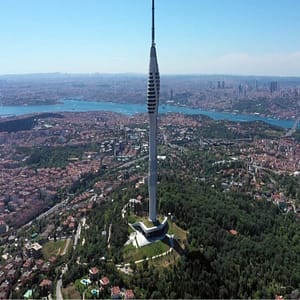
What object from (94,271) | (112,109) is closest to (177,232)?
(94,271)

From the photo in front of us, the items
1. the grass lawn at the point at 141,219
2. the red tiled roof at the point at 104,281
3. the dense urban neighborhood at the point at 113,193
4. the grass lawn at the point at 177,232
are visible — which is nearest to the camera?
the red tiled roof at the point at 104,281

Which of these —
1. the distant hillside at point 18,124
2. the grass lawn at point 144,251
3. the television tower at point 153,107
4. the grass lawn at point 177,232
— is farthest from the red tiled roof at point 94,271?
the distant hillside at point 18,124

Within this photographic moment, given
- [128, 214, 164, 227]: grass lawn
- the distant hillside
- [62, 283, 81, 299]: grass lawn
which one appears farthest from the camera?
the distant hillside

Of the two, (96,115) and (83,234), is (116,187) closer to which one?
(83,234)

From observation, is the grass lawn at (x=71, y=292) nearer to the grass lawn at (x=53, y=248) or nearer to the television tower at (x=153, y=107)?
the grass lawn at (x=53, y=248)

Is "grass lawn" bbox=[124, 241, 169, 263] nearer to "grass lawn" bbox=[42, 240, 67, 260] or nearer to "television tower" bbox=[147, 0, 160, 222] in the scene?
"television tower" bbox=[147, 0, 160, 222]

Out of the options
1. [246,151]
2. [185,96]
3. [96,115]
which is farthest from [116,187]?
[185,96]

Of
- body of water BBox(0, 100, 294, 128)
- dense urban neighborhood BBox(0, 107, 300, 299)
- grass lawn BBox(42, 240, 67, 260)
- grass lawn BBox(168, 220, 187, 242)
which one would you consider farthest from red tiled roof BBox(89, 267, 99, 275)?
body of water BBox(0, 100, 294, 128)
